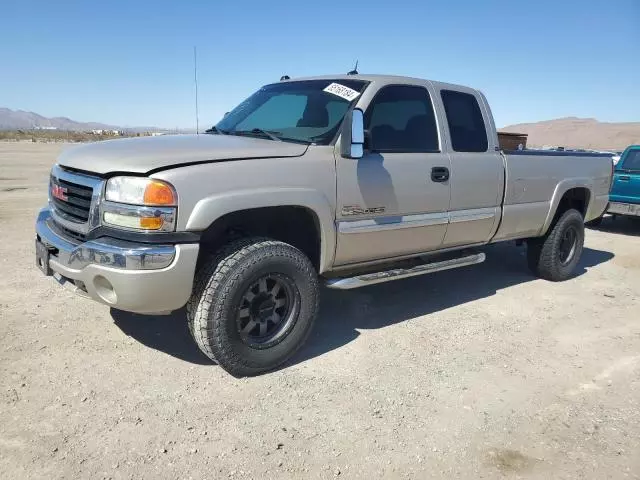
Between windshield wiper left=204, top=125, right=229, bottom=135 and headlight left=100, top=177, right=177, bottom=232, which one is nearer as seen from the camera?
headlight left=100, top=177, right=177, bottom=232

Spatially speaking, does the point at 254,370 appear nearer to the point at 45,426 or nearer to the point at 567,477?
the point at 45,426

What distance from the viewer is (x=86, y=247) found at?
116 inches

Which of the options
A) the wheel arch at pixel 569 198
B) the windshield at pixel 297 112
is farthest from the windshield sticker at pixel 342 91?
the wheel arch at pixel 569 198

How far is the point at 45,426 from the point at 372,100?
120 inches

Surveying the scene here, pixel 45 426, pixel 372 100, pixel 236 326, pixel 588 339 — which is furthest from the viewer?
pixel 588 339

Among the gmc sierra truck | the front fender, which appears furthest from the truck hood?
the front fender

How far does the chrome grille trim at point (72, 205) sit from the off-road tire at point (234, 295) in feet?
2.34

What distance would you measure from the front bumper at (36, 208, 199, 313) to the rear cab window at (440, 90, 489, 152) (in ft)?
8.73

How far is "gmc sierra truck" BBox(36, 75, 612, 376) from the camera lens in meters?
2.90

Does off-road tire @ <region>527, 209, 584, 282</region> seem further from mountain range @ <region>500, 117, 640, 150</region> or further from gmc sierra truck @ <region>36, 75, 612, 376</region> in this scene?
mountain range @ <region>500, 117, 640, 150</region>

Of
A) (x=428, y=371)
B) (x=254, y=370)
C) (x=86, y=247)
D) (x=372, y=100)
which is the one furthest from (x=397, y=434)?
(x=372, y=100)

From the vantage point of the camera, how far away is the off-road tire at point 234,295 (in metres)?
3.09

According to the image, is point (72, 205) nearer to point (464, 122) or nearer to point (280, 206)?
point (280, 206)

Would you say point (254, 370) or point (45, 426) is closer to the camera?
point (45, 426)
